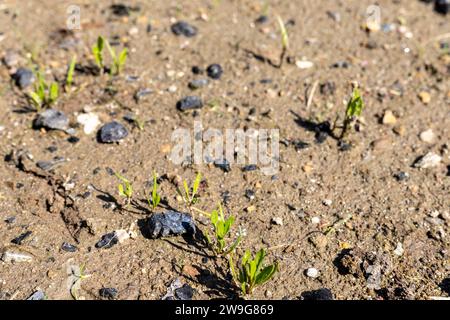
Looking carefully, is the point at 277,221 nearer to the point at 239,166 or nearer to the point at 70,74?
the point at 239,166

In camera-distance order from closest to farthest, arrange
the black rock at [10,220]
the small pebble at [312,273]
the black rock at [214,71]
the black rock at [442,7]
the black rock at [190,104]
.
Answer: the small pebble at [312,273]
the black rock at [10,220]
the black rock at [190,104]
the black rock at [214,71]
the black rock at [442,7]

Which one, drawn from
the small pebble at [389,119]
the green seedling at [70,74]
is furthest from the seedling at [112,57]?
the small pebble at [389,119]

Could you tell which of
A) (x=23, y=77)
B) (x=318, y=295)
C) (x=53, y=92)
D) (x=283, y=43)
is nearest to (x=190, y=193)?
(x=318, y=295)

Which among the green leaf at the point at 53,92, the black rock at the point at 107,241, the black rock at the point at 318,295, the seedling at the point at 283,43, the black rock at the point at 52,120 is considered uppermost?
the seedling at the point at 283,43

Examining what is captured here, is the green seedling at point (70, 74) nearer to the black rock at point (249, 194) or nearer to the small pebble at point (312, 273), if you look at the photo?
the black rock at point (249, 194)
